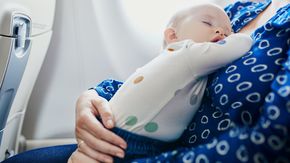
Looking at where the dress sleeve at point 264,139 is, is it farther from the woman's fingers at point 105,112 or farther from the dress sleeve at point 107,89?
the dress sleeve at point 107,89

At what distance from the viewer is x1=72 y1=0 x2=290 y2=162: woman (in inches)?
18.3

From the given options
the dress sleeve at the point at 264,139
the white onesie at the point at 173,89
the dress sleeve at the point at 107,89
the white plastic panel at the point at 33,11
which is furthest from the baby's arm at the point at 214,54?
the white plastic panel at the point at 33,11

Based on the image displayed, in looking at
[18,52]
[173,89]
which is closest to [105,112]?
[173,89]

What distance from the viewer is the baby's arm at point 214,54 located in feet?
2.11

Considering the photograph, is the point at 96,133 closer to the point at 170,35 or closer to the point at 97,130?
the point at 97,130

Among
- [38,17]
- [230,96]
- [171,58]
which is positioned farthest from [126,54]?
[230,96]

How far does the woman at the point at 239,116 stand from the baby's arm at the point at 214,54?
2 cm

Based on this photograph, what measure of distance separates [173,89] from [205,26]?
21 cm

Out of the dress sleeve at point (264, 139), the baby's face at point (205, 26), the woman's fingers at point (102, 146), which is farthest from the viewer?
the baby's face at point (205, 26)

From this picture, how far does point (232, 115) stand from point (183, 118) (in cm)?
13

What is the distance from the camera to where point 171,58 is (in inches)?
26.4

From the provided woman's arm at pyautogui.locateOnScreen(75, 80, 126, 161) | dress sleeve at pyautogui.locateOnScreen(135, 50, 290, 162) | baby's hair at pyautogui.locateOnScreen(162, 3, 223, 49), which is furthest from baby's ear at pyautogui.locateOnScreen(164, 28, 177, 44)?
dress sleeve at pyautogui.locateOnScreen(135, 50, 290, 162)

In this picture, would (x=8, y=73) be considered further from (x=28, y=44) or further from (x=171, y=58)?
(x=171, y=58)

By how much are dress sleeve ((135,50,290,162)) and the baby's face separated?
262mm
